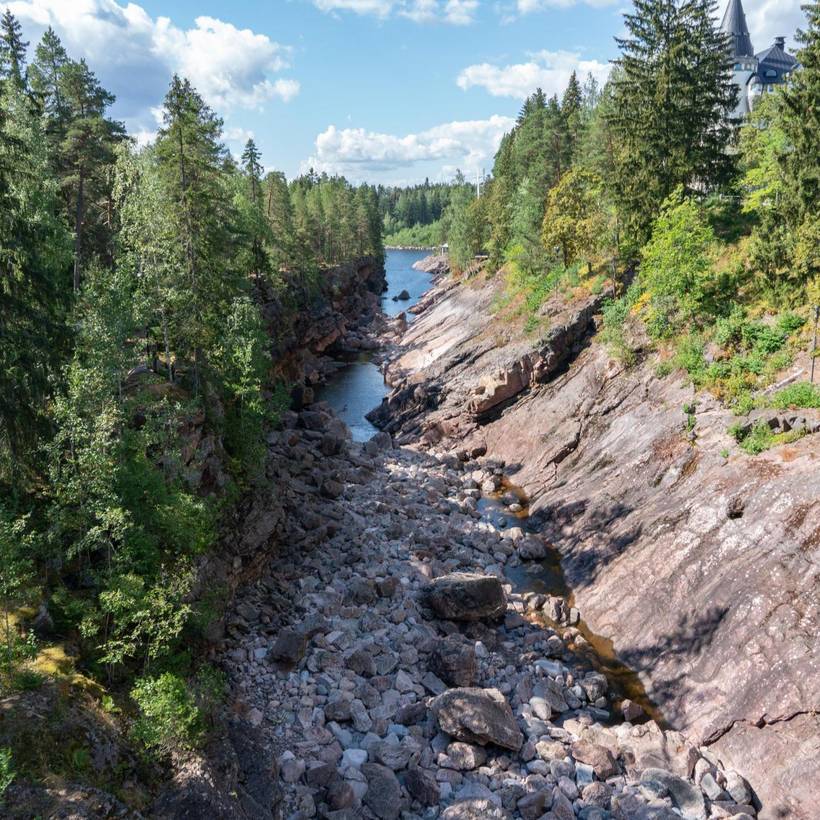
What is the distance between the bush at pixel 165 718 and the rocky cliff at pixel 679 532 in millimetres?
14384

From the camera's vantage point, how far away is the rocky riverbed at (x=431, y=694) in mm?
15461

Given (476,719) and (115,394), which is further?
(115,394)

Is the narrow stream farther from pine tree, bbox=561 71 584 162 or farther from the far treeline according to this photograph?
pine tree, bbox=561 71 584 162

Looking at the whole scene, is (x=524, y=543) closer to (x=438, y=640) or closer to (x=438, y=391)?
(x=438, y=640)

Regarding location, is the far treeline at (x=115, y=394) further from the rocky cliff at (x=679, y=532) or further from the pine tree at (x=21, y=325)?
the rocky cliff at (x=679, y=532)

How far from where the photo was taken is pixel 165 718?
42.0 feet

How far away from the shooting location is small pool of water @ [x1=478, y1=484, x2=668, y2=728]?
19781 millimetres

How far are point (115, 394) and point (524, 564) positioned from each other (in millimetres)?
19076

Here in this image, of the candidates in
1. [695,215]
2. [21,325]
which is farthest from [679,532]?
[21,325]

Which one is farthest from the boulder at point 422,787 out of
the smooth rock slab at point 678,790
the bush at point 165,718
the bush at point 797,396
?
the bush at point 797,396

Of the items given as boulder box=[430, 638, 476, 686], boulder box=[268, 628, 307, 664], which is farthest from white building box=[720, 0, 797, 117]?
boulder box=[268, 628, 307, 664]

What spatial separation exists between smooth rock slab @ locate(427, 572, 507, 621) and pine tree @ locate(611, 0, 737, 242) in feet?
82.0

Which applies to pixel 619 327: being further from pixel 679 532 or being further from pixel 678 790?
pixel 678 790

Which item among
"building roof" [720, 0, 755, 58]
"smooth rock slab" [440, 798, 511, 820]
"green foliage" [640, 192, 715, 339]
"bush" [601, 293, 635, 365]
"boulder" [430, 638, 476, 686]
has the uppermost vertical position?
"building roof" [720, 0, 755, 58]
